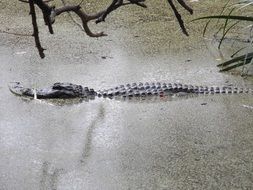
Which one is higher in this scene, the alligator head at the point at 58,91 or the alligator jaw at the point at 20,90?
the alligator head at the point at 58,91

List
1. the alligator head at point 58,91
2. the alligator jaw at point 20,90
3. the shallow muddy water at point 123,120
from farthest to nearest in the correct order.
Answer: the alligator jaw at point 20,90 < the alligator head at point 58,91 < the shallow muddy water at point 123,120

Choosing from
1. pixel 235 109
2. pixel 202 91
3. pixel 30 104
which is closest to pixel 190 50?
pixel 202 91

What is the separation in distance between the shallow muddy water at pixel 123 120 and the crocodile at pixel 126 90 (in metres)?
0.05

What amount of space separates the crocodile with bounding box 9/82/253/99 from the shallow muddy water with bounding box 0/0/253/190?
0.17 feet

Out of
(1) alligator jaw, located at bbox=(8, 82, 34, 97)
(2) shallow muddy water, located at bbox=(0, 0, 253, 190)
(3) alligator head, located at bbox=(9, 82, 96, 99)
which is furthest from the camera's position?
(1) alligator jaw, located at bbox=(8, 82, 34, 97)

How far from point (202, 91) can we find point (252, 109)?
419 millimetres

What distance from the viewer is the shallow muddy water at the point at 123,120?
2.70 meters

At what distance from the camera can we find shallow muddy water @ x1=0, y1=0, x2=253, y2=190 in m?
2.70

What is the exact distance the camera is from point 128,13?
6062mm

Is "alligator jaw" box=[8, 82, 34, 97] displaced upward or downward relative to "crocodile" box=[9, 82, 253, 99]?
downward

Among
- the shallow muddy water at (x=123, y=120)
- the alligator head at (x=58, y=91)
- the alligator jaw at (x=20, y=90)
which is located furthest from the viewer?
the alligator jaw at (x=20, y=90)

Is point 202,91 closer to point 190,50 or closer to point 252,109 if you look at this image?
point 252,109

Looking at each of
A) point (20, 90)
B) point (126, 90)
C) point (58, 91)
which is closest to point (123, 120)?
point (126, 90)

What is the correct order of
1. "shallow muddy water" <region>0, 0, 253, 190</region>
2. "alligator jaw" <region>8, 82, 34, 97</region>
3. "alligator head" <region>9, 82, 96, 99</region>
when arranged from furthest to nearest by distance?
"alligator jaw" <region>8, 82, 34, 97</region>, "alligator head" <region>9, 82, 96, 99</region>, "shallow muddy water" <region>0, 0, 253, 190</region>
